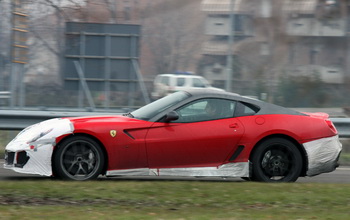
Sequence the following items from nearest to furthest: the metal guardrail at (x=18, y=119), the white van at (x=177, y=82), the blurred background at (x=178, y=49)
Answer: the metal guardrail at (x=18, y=119) → the blurred background at (x=178, y=49) → the white van at (x=177, y=82)

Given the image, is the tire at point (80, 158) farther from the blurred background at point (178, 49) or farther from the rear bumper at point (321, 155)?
the blurred background at point (178, 49)

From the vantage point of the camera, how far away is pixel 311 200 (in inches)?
275

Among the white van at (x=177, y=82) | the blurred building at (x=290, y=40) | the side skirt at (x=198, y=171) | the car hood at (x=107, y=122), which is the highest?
the blurred building at (x=290, y=40)

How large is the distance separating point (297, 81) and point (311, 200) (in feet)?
69.1

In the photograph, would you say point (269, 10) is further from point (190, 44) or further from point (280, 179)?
point (280, 179)

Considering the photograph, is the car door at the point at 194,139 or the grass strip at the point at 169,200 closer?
the grass strip at the point at 169,200

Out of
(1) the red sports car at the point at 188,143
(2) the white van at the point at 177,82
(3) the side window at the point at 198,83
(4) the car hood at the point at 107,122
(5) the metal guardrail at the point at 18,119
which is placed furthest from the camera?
(3) the side window at the point at 198,83

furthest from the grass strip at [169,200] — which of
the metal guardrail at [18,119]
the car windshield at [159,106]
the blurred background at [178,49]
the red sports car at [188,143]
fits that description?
the blurred background at [178,49]

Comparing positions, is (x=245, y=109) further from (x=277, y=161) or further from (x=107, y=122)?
(x=107, y=122)

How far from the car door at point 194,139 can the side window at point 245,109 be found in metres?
0.12

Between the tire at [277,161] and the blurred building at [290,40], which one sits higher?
the blurred building at [290,40]

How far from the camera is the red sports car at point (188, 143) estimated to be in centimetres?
809

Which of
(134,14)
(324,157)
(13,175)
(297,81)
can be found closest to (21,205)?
(13,175)

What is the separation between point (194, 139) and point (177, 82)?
22.1m
